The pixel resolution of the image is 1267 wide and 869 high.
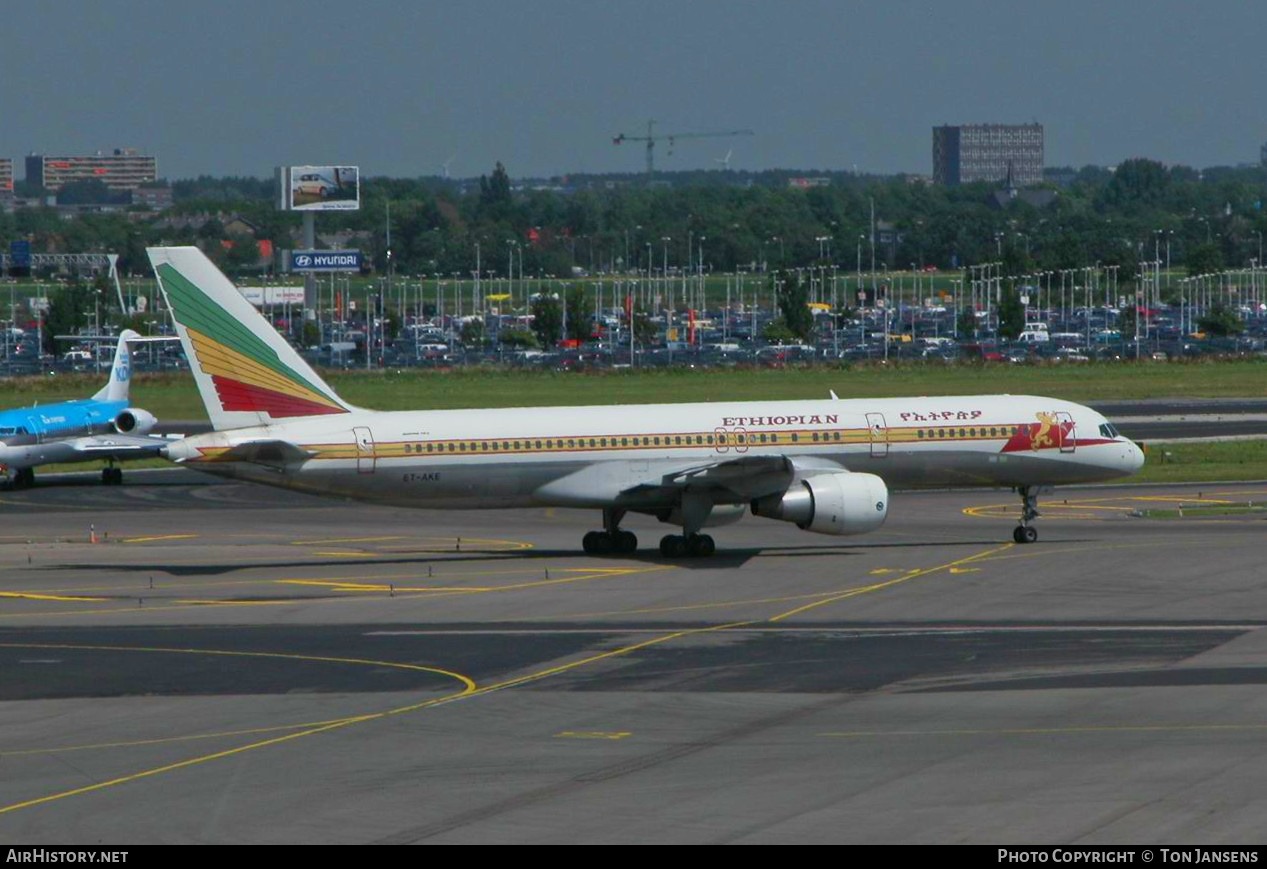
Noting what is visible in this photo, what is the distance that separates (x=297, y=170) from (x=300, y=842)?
176935 mm

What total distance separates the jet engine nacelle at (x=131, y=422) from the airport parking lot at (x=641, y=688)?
20742mm

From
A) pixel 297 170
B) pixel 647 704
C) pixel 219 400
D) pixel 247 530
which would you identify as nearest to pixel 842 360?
pixel 297 170

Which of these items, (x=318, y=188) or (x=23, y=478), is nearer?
(x=23, y=478)

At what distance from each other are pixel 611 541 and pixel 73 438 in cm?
3150

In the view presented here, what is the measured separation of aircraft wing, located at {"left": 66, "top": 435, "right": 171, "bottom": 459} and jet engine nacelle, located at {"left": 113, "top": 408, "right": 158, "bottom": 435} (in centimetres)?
113

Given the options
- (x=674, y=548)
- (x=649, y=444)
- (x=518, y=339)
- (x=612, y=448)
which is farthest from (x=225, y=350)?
(x=518, y=339)

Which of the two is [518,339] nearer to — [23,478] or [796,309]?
[796,309]

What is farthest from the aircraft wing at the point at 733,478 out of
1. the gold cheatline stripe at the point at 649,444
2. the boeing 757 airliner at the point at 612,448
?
the gold cheatline stripe at the point at 649,444

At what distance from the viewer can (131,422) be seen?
2840 inches

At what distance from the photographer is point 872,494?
44.7 meters

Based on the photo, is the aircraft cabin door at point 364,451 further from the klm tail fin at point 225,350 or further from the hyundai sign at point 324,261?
the hyundai sign at point 324,261

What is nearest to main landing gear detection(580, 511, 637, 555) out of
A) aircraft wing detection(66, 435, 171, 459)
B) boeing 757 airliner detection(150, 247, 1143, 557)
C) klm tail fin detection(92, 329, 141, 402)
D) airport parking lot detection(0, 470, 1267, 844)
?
boeing 757 airliner detection(150, 247, 1143, 557)

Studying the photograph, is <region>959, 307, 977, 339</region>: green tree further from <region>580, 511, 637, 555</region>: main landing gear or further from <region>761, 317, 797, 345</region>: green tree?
<region>580, 511, 637, 555</region>: main landing gear

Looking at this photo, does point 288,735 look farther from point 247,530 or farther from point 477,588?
point 247,530
